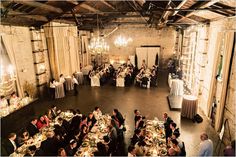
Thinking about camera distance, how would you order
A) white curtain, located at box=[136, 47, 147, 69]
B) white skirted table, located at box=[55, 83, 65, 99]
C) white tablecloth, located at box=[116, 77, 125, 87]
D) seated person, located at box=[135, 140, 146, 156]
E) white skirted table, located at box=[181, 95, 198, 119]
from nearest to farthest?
seated person, located at box=[135, 140, 146, 156] → white skirted table, located at box=[181, 95, 198, 119] → white skirted table, located at box=[55, 83, 65, 99] → white tablecloth, located at box=[116, 77, 125, 87] → white curtain, located at box=[136, 47, 147, 69]

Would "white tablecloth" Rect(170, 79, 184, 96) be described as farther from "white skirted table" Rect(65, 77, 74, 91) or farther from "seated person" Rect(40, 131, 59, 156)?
"seated person" Rect(40, 131, 59, 156)

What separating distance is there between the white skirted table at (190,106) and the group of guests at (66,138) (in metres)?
3.27

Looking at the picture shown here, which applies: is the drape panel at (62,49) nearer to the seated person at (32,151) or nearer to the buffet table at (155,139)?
the seated person at (32,151)

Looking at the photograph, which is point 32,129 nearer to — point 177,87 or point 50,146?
point 50,146

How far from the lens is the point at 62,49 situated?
12.4 metres

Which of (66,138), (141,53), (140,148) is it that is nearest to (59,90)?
(66,138)

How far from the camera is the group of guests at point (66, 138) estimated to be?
4.80 meters

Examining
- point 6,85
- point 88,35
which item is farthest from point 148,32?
point 6,85

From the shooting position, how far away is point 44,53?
A: 1120cm

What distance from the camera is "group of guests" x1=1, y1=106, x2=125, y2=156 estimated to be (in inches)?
189

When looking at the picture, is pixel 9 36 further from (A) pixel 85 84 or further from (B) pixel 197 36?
(B) pixel 197 36

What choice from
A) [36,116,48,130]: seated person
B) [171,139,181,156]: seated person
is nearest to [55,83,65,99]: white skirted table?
[36,116,48,130]: seated person

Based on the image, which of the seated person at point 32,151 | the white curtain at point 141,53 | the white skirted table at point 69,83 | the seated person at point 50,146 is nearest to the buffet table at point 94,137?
the seated person at point 50,146

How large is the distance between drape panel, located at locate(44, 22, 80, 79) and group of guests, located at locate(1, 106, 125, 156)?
5.65 meters
